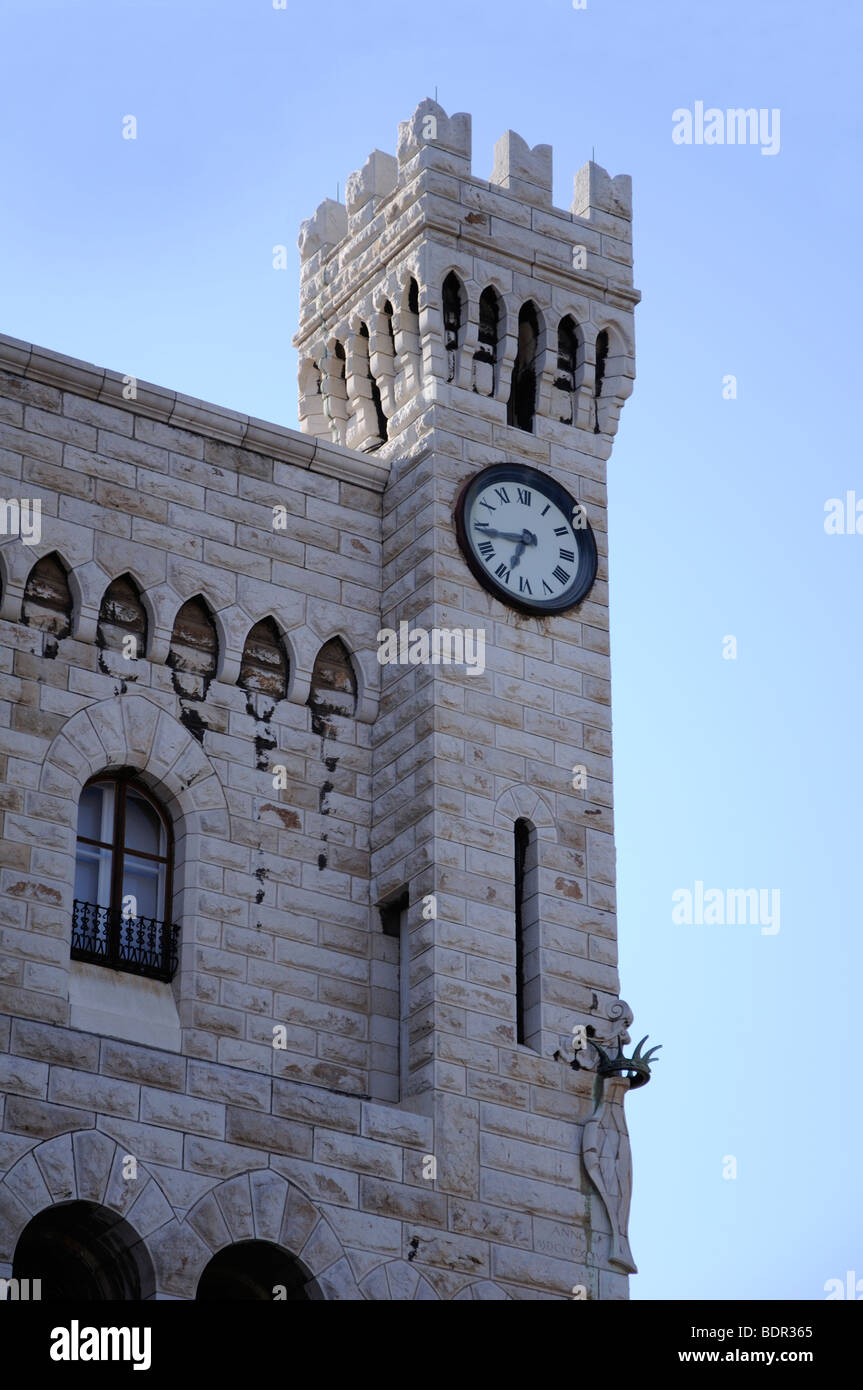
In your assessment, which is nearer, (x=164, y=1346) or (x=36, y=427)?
(x=164, y=1346)

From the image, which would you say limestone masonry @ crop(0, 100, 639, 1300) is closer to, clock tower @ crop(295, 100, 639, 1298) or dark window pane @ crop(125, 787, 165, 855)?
clock tower @ crop(295, 100, 639, 1298)

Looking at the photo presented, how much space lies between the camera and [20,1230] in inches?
1067

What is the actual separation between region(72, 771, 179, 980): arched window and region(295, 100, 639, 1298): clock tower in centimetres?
235

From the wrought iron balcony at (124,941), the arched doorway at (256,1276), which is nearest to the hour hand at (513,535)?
the wrought iron balcony at (124,941)

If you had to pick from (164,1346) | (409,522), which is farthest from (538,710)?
(164,1346)

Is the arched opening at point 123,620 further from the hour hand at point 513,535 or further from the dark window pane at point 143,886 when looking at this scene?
the hour hand at point 513,535

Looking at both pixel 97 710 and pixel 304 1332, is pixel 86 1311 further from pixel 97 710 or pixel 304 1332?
pixel 97 710

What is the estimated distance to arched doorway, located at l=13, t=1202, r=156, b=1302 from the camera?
2783 cm

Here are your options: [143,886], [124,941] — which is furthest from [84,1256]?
[143,886]

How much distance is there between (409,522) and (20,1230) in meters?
9.75

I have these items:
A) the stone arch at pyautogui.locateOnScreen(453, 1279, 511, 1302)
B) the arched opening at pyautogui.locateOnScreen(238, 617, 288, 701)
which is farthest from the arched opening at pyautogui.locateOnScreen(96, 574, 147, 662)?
the stone arch at pyautogui.locateOnScreen(453, 1279, 511, 1302)

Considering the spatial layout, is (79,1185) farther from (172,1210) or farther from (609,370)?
(609,370)

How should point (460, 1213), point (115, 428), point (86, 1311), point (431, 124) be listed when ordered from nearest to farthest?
point (86, 1311), point (460, 1213), point (115, 428), point (431, 124)

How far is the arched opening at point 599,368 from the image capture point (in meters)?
35.2
